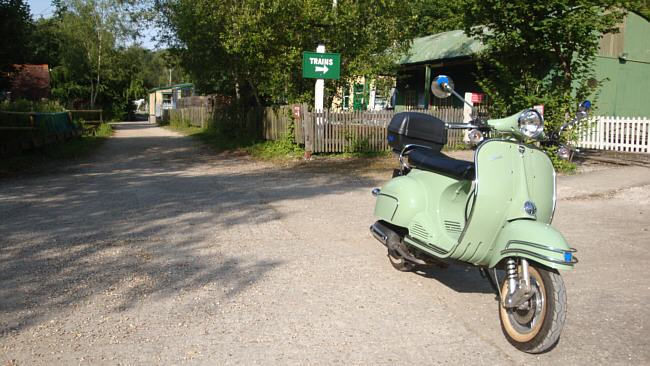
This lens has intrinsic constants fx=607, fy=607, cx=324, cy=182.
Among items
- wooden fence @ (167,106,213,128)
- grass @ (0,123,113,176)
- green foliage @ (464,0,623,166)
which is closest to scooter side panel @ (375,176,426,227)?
green foliage @ (464,0,623,166)

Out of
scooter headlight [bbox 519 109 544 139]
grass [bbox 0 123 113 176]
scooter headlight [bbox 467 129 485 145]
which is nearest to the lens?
scooter headlight [bbox 519 109 544 139]

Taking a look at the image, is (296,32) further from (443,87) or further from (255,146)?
(443,87)

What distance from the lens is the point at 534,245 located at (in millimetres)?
3627

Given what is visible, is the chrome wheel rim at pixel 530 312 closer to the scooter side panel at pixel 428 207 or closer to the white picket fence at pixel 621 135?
the scooter side panel at pixel 428 207

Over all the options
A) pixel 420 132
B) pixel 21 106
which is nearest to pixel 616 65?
pixel 420 132

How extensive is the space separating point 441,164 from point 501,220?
76cm

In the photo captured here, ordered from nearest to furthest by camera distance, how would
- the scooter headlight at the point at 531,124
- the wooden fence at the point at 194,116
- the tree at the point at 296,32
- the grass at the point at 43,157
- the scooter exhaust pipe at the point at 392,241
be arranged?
the scooter headlight at the point at 531,124
the scooter exhaust pipe at the point at 392,241
the grass at the point at 43,157
the tree at the point at 296,32
the wooden fence at the point at 194,116

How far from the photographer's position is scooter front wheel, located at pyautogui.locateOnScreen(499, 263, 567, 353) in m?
3.51

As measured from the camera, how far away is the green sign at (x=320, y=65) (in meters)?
14.6

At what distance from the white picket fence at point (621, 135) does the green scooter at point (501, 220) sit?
11.8 meters

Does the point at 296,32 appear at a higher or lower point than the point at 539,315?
higher

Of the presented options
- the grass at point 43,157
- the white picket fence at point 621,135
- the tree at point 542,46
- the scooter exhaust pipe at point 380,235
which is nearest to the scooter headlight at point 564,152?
the scooter exhaust pipe at point 380,235

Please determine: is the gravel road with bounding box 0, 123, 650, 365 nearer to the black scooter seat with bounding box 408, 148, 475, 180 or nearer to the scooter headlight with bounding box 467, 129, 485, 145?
the black scooter seat with bounding box 408, 148, 475, 180

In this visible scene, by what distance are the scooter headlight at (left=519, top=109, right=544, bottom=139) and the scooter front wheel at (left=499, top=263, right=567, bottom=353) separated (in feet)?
2.76
